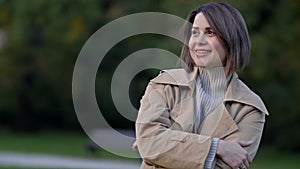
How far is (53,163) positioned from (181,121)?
497 inches

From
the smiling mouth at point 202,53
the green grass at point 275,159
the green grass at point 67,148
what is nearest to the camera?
the smiling mouth at point 202,53

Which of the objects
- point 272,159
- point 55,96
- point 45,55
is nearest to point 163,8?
point 272,159

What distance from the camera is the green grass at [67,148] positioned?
59.5 ft

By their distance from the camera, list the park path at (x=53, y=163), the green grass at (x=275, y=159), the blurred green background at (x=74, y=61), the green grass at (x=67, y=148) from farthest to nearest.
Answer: the green grass at (x=67, y=148)
the green grass at (x=275, y=159)
the park path at (x=53, y=163)
the blurred green background at (x=74, y=61)

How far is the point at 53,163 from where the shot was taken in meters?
15.2

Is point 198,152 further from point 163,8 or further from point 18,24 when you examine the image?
point 18,24

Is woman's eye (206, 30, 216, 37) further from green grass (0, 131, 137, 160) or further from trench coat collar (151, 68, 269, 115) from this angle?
green grass (0, 131, 137, 160)

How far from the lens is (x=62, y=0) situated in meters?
13.3

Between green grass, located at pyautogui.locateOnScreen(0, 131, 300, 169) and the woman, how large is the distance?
13.2 m

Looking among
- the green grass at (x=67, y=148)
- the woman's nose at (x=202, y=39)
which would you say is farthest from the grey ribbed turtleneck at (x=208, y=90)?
the green grass at (x=67, y=148)

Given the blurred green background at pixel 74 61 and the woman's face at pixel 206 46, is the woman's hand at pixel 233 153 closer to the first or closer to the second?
the woman's face at pixel 206 46

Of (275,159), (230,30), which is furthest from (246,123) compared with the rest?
(275,159)

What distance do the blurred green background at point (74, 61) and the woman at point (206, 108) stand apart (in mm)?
6790

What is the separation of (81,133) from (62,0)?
15095mm
